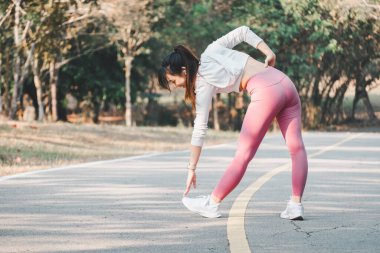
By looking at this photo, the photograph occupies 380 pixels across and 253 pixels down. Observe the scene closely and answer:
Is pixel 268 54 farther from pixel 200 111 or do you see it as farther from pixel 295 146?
pixel 295 146

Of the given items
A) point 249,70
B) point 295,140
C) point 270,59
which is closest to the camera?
point 270,59

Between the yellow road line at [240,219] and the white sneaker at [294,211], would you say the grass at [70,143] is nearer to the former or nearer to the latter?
the yellow road line at [240,219]

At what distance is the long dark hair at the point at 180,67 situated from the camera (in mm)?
8117

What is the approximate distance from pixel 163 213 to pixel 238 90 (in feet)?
4.46

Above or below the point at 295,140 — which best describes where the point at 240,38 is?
above

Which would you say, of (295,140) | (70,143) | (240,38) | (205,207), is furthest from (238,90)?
(70,143)

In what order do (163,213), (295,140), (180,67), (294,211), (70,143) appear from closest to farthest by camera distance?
(180,67)
(294,211)
(295,140)
(163,213)
(70,143)

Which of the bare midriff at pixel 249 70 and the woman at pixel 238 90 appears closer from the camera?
the woman at pixel 238 90

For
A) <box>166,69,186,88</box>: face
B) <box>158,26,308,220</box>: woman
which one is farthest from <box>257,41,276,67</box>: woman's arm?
<box>166,69,186,88</box>: face

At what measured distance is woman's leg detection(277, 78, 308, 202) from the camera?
8586 millimetres

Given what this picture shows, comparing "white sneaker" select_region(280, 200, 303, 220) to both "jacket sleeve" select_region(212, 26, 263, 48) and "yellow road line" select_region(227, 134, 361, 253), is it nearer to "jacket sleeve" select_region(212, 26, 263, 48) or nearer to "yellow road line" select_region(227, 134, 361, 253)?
"yellow road line" select_region(227, 134, 361, 253)

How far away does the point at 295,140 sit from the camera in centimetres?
866

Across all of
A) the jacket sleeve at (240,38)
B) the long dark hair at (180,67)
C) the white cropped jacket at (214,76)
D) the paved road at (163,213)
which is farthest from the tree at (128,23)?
the long dark hair at (180,67)

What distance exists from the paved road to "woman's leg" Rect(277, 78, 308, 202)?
303 mm
